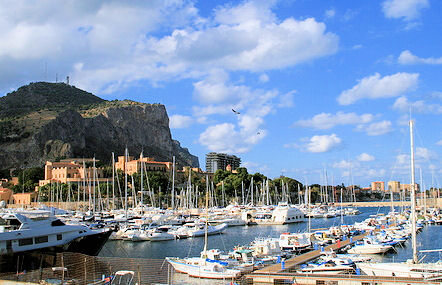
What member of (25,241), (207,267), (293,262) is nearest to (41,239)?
(25,241)

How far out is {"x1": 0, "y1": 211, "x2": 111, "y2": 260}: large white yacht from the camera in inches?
1113

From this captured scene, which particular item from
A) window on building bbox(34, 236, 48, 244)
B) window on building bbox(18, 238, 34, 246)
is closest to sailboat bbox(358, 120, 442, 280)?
window on building bbox(34, 236, 48, 244)

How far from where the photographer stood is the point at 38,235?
29.8 meters

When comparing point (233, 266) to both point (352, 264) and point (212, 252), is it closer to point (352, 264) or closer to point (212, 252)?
point (212, 252)

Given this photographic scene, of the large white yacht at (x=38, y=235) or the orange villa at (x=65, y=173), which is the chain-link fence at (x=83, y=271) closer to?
the large white yacht at (x=38, y=235)

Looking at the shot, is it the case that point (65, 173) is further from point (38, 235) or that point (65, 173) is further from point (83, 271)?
point (83, 271)

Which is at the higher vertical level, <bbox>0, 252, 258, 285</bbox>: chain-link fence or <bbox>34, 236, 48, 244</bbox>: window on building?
<bbox>34, 236, 48, 244</bbox>: window on building

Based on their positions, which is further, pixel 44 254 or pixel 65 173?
pixel 65 173

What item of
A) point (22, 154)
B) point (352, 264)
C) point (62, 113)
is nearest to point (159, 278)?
point (352, 264)

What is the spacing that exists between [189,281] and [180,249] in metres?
18.2

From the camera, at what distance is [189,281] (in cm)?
2900

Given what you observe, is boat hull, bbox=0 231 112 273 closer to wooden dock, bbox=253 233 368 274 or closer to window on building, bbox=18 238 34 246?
window on building, bbox=18 238 34 246

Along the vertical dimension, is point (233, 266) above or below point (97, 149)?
below

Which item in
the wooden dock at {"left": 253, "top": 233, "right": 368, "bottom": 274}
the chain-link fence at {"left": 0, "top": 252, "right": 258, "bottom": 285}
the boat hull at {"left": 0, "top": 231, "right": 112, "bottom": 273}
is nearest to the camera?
the chain-link fence at {"left": 0, "top": 252, "right": 258, "bottom": 285}
